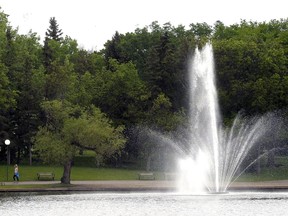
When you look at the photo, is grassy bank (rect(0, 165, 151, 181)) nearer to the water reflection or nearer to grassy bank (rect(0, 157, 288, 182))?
grassy bank (rect(0, 157, 288, 182))

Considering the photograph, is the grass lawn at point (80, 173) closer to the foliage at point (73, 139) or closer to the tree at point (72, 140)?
the tree at point (72, 140)

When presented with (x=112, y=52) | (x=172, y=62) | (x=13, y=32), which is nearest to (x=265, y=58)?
(x=172, y=62)

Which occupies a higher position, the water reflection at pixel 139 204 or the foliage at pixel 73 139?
the foliage at pixel 73 139

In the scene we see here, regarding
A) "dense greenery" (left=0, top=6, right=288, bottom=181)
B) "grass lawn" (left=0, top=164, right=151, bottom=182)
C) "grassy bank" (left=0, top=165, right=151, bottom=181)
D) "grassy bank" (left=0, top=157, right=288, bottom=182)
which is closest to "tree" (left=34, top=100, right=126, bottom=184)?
"grassy bank" (left=0, top=157, right=288, bottom=182)

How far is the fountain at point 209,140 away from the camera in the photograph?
55188mm

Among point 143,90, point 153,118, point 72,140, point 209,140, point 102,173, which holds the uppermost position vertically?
point 143,90

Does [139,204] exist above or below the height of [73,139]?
below

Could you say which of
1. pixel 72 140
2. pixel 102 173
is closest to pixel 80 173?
pixel 102 173

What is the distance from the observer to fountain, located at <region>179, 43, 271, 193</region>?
181 ft

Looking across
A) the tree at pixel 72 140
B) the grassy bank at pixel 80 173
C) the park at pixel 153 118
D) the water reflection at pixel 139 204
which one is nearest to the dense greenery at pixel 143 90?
the park at pixel 153 118

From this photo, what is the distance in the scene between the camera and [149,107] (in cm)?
8044

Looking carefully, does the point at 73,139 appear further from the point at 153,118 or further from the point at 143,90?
the point at 143,90

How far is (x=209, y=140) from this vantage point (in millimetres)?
61531

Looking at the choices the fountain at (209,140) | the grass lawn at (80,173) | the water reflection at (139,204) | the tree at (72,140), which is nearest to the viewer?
the water reflection at (139,204)
